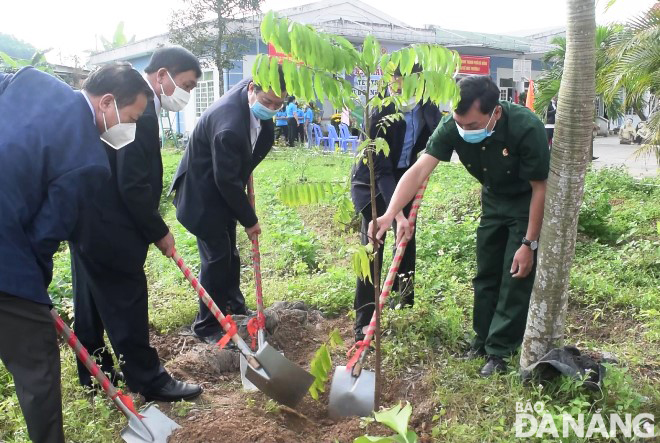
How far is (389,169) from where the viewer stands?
3.86 meters

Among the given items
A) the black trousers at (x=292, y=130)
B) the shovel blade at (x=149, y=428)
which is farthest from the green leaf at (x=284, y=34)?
the black trousers at (x=292, y=130)

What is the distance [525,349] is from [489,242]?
0.68 m

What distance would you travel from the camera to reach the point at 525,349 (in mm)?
2902

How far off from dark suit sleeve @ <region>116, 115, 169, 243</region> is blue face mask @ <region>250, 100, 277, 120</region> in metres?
0.79

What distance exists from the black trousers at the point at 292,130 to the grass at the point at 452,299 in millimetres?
9784

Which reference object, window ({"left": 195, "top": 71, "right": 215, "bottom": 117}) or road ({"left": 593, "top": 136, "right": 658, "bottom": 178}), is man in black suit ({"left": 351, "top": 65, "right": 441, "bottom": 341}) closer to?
road ({"left": 593, "top": 136, "right": 658, "bottom": 178})

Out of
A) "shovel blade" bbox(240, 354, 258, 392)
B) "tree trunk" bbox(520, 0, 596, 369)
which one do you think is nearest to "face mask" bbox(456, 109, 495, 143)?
"tree trunk" bbox(520, 0, 596, 369)

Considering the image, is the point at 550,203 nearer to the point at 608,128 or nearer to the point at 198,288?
the point at 198,288

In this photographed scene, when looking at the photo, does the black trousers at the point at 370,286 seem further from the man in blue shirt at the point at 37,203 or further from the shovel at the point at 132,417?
the man in blue shirt at the point at 37,203

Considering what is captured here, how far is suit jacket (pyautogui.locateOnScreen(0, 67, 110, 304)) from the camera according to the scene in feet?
6.80

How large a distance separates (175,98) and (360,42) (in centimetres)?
1570

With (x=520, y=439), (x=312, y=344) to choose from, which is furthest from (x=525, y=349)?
(x=312, y=344)

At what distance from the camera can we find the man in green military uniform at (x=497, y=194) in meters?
2.86

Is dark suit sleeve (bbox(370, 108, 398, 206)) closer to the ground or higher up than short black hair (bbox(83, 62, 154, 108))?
closer to the ground
